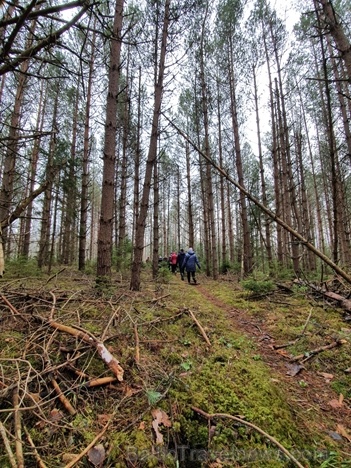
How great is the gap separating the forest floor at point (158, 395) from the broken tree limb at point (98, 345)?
1 cm

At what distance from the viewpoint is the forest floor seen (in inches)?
62.1

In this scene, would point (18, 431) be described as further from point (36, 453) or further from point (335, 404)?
point (335, 404)

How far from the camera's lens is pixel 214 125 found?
13.8m

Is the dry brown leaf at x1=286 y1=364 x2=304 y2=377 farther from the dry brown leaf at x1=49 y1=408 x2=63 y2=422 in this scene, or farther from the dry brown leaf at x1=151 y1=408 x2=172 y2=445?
the dry brown leaf at x1=49 y1=408 x2=63 y2=422

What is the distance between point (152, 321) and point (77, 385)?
1.39 m

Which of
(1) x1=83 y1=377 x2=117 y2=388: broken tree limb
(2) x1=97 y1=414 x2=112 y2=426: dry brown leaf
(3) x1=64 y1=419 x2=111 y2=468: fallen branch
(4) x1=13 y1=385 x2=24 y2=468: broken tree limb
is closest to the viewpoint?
(4) x1=13 y1=385 x2=24 y2=468: broken tree limb

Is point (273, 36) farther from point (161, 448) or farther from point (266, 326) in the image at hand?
→ point (161, 448)

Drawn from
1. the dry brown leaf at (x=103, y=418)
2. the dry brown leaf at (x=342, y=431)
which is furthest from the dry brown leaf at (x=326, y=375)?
the dry brown leaf at (x=103, y=418)

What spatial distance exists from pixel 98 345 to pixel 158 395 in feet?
2.51

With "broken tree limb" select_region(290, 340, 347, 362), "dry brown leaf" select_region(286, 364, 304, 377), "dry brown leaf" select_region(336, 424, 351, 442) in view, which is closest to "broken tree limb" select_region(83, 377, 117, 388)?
"dry brown leaf" select_region(336, 424, 351, 442)

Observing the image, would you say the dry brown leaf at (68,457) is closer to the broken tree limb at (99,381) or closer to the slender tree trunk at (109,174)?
the broken tree limb at (99,381)

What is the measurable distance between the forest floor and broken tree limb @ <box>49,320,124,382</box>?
0.03 ft

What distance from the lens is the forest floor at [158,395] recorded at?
5.17ft

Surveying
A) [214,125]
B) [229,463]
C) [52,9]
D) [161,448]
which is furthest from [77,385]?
[214,125]
